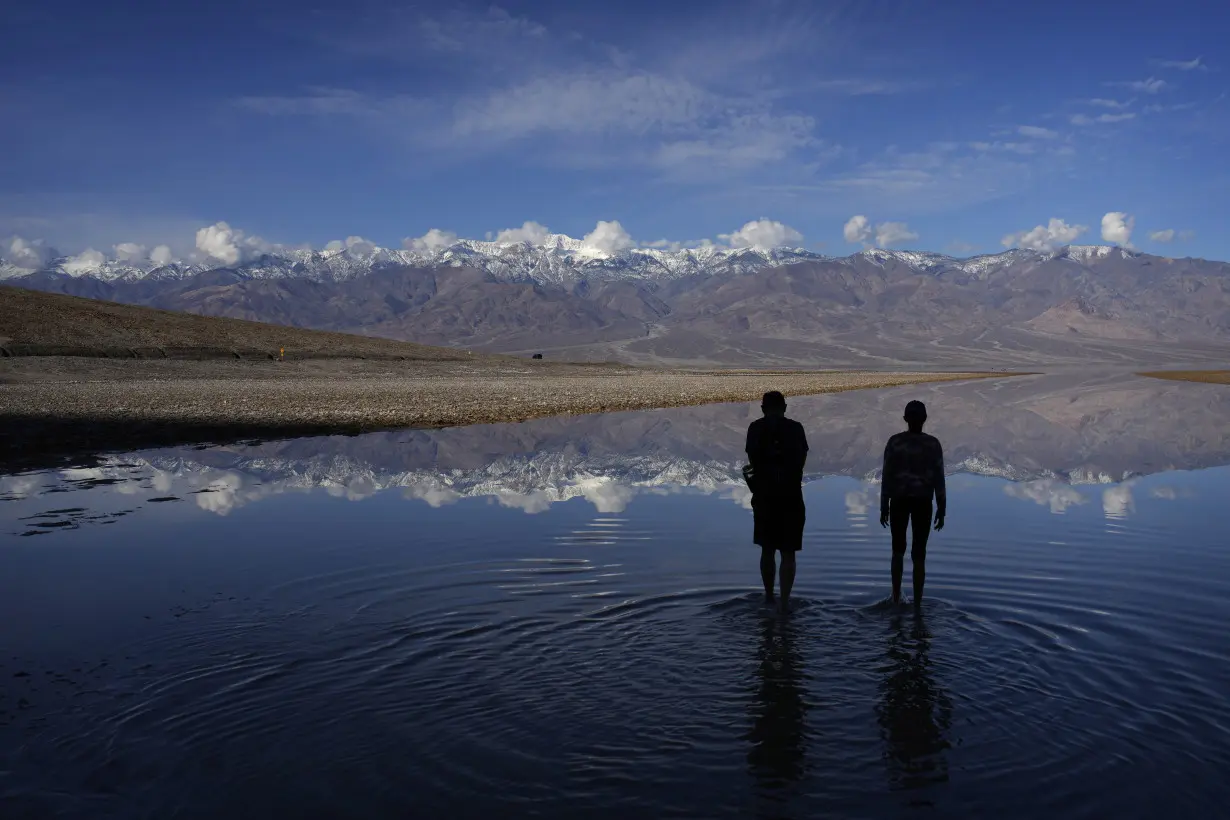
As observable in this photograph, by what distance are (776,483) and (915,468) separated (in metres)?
1.20

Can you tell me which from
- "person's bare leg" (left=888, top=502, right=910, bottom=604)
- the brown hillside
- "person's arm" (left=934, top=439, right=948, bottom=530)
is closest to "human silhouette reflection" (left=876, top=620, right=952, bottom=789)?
"person's bare leg" (left=888, top=502, right=910, bottom=604)

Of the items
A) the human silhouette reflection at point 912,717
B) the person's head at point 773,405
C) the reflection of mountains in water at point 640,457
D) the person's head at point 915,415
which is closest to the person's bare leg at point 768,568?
the person's head at point 773,405

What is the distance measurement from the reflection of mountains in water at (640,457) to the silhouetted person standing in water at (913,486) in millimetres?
5514

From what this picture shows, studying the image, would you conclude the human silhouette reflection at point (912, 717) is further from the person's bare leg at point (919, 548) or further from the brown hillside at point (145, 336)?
the brown hillside at point (145, 336)

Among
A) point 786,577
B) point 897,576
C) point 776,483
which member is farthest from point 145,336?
point 897,576

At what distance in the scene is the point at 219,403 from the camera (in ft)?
129

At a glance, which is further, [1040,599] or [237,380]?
[237,380]

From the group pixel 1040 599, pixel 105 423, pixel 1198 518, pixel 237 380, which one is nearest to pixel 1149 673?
pixel 1040 599

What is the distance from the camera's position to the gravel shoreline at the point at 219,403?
26.8 metres

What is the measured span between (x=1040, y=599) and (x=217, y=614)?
22.3 ft

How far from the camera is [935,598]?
9102 mm

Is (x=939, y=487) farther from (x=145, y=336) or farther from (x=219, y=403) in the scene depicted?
(x=145, y=336)

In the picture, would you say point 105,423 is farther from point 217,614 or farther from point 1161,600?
point 1161,600

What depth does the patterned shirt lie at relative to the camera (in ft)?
29.4
